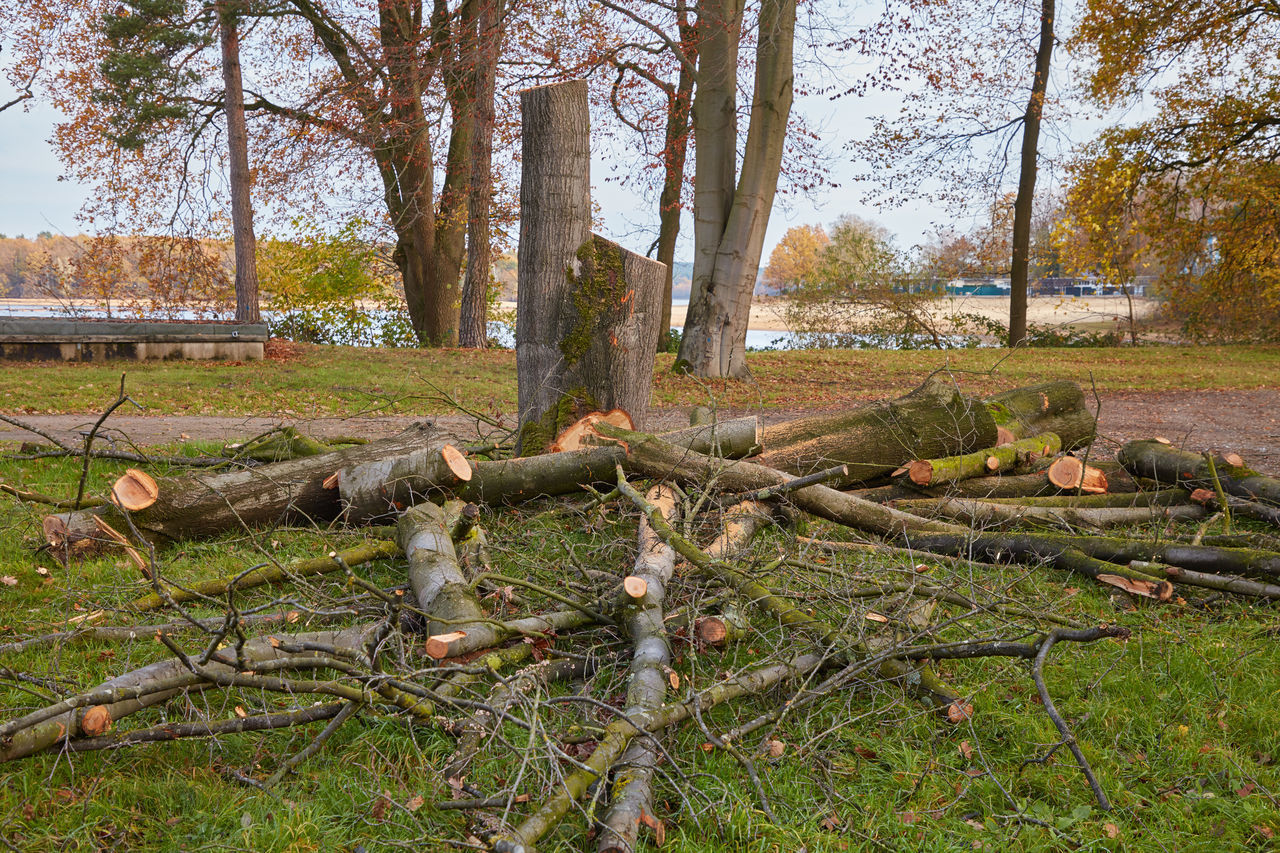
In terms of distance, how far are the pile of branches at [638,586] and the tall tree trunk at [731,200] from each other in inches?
255

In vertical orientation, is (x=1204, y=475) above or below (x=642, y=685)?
above

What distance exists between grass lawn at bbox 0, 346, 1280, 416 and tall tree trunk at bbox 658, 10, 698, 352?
8.23ft

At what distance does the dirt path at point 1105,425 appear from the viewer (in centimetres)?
733

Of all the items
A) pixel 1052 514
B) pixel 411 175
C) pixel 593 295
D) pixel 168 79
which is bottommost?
pixel 1052 514

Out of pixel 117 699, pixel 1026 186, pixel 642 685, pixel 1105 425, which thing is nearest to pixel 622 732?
pixel 642 685

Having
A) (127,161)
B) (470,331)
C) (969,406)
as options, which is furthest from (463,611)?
(127,161)

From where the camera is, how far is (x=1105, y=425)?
29.4 feet

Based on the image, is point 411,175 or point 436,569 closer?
point 436,569

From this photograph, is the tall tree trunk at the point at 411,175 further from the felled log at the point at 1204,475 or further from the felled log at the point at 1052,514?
the felled log at the point at 1204,475

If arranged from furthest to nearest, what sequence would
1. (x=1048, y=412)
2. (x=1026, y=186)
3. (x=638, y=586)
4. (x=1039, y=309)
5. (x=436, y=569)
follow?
(x=1039, y=309) < (x=1026, y=186) < (x=1048, y=412) < (x=436, y=569) < (x=638, y=586)

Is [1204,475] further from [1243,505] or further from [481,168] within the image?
[481,168]

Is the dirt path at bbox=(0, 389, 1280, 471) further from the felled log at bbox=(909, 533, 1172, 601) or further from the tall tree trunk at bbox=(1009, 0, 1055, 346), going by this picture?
the tall tree trunk at bbox=(1009, 0, 1055, 346)

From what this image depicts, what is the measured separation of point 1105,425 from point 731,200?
630 centimetres

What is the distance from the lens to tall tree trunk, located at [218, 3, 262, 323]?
1612cm
